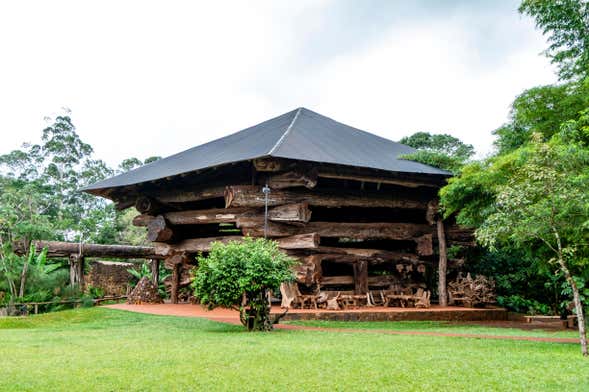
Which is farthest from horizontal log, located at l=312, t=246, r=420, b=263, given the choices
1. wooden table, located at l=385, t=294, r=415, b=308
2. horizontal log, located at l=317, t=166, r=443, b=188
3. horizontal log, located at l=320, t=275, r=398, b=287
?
horizontal log, located at l=317, t=166, r=443, b=188

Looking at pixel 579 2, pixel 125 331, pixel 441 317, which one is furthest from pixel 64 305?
pixel 579 2

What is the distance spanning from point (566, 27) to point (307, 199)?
7522 millimetres

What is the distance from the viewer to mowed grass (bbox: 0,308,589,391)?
4.54m

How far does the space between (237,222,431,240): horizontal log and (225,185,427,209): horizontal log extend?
2.01 ft

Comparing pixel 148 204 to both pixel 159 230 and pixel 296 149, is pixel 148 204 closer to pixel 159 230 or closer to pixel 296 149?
pixel 159 230

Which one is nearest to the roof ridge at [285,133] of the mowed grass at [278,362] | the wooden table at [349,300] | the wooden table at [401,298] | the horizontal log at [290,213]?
the horizontal log at [290,213]

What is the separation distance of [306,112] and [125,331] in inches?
438

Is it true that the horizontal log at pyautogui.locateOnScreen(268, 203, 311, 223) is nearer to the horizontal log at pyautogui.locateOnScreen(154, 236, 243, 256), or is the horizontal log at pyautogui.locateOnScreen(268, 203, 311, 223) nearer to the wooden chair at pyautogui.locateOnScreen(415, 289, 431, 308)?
the horizontal log at pyautogui.locateOnScreen(154, 236, 243, 256)

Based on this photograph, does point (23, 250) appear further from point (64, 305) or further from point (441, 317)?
point (441, 317)

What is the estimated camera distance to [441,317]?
1312 centimetres

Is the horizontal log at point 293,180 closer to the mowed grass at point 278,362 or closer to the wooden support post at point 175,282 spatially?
the mowed grass at point 278,362

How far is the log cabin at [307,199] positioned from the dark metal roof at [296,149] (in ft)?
0.20

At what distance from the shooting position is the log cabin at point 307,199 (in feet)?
42.8

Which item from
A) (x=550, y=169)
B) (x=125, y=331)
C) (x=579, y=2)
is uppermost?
(x=579, y=2)
